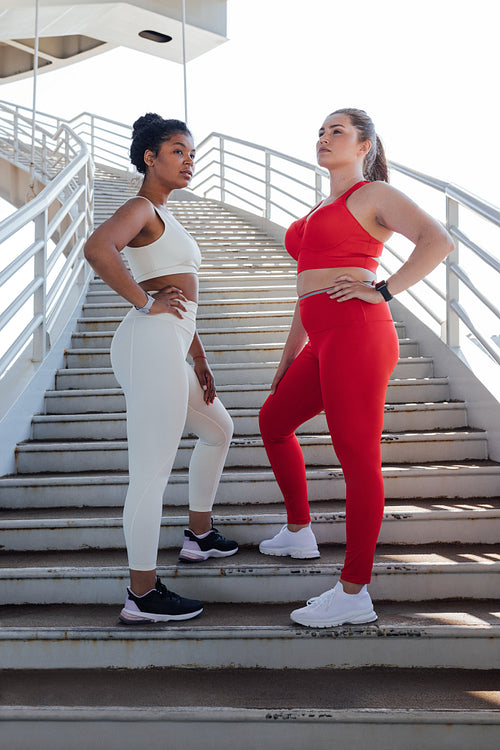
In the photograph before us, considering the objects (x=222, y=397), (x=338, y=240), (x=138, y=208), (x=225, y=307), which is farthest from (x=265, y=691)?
(x=225, y=307)

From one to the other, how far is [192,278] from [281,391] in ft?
1.55

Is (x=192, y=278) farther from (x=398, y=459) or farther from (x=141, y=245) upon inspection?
(x=398, y=459)

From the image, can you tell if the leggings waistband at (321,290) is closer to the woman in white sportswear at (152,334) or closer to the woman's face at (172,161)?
the woman in white sportswear at (152,334)

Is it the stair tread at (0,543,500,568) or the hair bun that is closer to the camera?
the hair bun

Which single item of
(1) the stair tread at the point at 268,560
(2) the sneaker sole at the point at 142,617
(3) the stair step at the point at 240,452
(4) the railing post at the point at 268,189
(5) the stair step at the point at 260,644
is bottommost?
(5) the stair step at the point at 260,644

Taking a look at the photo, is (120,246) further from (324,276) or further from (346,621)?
(346,621)

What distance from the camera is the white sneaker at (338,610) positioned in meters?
1.85

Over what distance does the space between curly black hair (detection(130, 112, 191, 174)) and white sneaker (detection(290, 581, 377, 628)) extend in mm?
1447

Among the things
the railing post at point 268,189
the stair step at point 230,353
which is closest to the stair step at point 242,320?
the stair step at point 230,353

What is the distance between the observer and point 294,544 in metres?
2.29

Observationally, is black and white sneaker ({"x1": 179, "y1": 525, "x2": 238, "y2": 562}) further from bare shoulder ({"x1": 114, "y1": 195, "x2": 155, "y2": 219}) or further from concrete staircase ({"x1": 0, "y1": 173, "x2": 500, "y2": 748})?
bare shoulder ({"x1": 114, "y1": 195, "x2": 155, "y2": 219})

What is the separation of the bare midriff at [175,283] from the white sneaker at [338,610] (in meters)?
1.01

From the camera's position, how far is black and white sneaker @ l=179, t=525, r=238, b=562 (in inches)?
88.8

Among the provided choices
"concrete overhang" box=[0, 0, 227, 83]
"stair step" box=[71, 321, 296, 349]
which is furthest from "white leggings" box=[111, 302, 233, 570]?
"concrete overhang" box=[0, 0, 227, 83]
